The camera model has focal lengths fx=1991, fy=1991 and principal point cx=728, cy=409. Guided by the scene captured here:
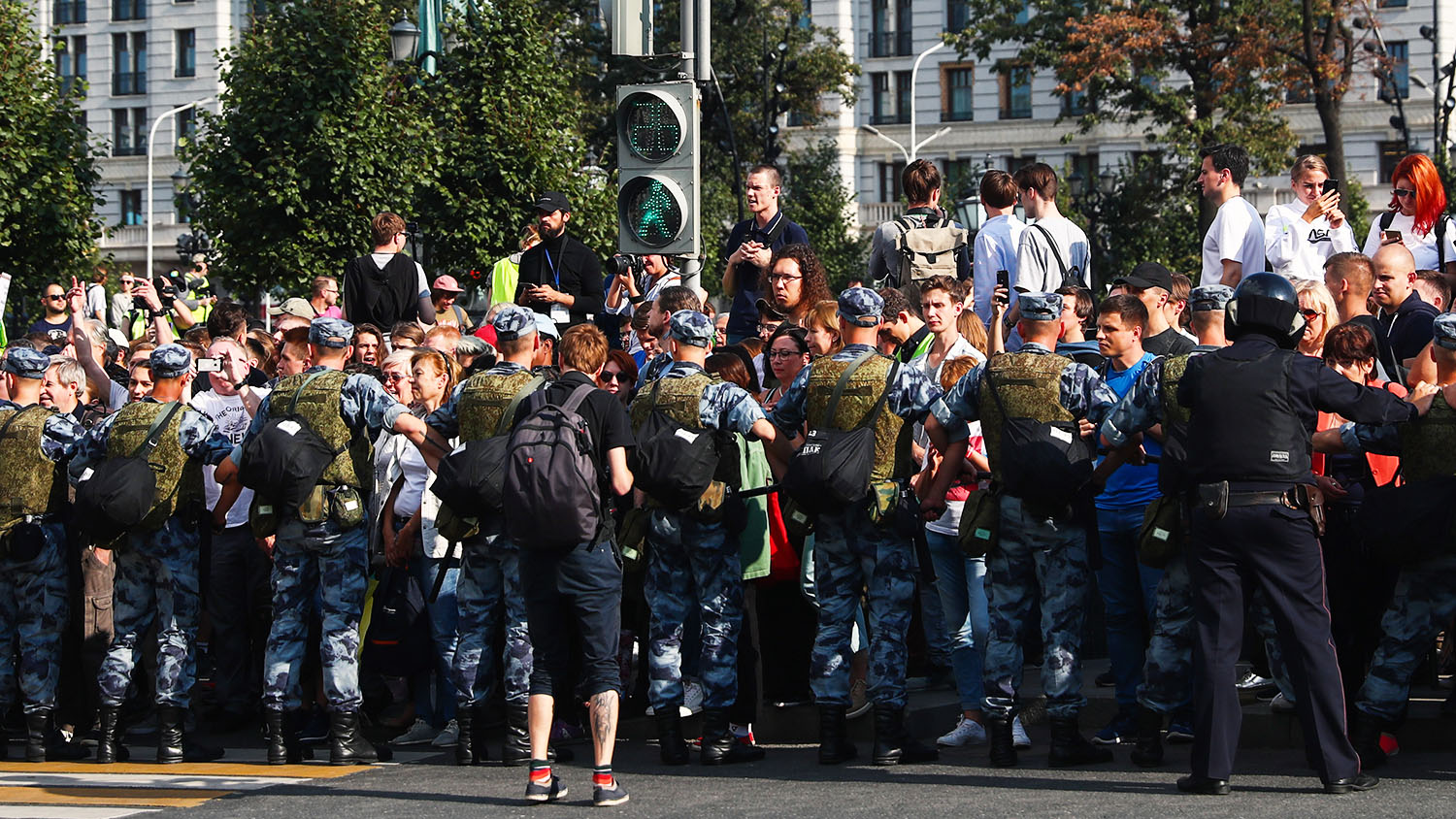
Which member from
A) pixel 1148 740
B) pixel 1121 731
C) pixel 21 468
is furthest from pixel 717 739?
pixel 21 468

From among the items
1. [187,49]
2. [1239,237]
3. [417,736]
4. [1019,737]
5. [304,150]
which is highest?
[187,49]

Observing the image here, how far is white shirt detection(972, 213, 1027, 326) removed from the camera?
11.3 m

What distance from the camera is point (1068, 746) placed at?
861cm

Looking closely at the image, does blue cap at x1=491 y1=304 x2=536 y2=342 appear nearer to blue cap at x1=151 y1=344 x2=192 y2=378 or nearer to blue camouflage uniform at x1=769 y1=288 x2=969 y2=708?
blue camouflage uniform at x1=769 y1=288 x2=969 y2=708

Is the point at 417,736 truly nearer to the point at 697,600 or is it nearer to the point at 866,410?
the point at 697,600

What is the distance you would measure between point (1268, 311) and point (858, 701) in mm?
3083

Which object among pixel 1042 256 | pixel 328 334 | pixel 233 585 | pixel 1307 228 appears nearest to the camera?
pixel 328 334

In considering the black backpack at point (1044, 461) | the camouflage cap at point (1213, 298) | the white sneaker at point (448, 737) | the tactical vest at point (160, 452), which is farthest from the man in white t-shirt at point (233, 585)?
the camouflage cap at point (1213, 298)

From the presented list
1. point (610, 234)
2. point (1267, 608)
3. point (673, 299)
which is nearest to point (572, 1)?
point (610, 234)

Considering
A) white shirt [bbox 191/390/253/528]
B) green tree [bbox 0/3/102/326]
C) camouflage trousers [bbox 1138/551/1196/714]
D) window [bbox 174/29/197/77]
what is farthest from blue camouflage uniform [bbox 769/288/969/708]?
window [bbox 174/29/197/77]

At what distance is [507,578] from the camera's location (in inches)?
362

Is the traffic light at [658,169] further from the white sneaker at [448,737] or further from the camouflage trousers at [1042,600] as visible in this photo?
the camouflage trousers at [1042,600]

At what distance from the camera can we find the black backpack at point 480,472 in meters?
8.73

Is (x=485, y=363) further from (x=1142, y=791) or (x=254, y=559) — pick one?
(x=1142, y=791)
